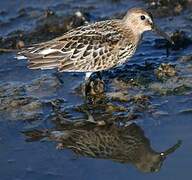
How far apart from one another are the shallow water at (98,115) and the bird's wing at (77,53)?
0.46m

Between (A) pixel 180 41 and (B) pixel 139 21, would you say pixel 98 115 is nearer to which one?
(B) pixel 139 21

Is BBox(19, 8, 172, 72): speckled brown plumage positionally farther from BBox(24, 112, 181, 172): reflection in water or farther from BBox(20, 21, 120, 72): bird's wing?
BBox(24, 112, 181, 172): reflection in water

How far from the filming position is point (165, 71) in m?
9.95

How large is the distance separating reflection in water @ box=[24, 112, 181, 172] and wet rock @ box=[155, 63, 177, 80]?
1.55 meters

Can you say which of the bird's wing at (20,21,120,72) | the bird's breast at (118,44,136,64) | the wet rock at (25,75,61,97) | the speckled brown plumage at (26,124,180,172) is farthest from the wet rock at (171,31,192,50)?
the speckled brown plumage at (26,124,180,172)

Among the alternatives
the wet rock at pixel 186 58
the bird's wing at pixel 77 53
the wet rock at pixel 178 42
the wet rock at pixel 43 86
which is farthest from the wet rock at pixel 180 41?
the wet rock at pixel 43 86

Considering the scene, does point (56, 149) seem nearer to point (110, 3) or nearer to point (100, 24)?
point (100, 24)

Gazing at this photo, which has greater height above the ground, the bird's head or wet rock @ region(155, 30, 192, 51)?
the bird's head

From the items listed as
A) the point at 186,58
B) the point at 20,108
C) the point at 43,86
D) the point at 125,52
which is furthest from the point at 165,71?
the point at 20,108

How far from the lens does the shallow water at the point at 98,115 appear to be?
25.2ft

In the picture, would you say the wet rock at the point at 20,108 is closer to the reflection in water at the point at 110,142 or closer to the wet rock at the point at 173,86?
the reflection in water at the point at 110,142

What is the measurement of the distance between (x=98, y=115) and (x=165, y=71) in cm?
151

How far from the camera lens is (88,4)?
1270 cm

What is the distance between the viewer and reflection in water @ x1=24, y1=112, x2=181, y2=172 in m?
7.82
